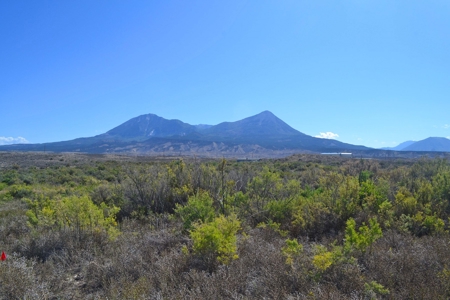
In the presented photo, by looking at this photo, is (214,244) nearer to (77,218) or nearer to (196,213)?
(196,213)

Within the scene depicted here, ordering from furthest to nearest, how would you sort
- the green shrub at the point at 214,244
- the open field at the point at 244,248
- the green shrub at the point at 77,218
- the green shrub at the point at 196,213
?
the green shrub at the point at 196,213
the green shrub at the point at 77,218
the green shrub at the point at 214,244
the open field at the point at 244,248

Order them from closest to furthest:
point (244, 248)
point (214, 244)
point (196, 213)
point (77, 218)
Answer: point (214, 244) → point (244, 248) → point (77, 218) → point (196, 213)

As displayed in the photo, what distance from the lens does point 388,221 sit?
4852mm

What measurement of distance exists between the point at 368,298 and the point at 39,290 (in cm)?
389

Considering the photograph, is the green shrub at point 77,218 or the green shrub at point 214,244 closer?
the green shrub at point 214,244

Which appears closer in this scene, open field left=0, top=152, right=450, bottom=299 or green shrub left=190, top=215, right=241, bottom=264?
open field left=0, top=152, right=450, bottom=299

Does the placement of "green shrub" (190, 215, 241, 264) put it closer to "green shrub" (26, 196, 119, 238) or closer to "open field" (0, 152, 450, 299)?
"open field" (0, 152, 450, 299)

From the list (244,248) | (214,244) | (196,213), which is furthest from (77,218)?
(244,248)

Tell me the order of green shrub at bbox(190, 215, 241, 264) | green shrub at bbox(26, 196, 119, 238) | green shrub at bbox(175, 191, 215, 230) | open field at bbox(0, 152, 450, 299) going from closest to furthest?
open field at bbox(0, 152, 450, 299) → green shrub at bbox(190, 215, 241, 264) → green shrub at bbox(26, 196, 119, 238) → green shrub at bbox(175, 191, 215, 230)

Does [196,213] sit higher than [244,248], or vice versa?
[196,213]

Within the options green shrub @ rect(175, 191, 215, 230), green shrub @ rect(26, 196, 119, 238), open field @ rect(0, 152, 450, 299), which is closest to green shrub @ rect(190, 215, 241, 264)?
open field @ rect(0, 152, 450, 299)

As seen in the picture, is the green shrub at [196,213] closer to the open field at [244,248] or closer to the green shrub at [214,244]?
the open field at [244,248]

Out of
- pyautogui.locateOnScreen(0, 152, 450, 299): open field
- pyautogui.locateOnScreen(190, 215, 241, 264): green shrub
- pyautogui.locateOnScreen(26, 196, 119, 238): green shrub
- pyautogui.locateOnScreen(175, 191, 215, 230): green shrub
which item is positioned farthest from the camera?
pyautogui.locateOnScreen(175, 191, 215, 230): green shrub

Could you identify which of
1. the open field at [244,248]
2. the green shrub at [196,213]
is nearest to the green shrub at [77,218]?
the open field at [244,248]
